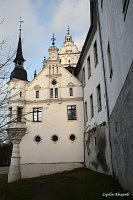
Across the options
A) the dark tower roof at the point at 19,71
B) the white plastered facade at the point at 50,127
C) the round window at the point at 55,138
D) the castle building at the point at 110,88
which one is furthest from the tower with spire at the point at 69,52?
the round window at the point at 55,138

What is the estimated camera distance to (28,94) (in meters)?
22.3

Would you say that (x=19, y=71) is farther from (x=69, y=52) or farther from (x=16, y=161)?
(x=69, y=52)

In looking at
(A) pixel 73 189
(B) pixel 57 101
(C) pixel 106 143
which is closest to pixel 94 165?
(C) pixel 106 143

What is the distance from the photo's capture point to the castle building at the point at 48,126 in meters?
19.6

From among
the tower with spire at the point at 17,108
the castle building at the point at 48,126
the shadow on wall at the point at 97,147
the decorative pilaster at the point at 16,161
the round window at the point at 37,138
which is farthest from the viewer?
the round window at the point at 37,138

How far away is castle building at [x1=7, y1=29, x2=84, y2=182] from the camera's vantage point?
19562mm

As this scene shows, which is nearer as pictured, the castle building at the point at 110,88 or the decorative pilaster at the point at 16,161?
the castle building at the point at 110,88

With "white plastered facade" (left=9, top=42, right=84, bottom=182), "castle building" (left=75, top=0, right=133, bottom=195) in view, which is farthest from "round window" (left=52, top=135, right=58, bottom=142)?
"castle building" (left=75, top=0, right=133, bottom=195)

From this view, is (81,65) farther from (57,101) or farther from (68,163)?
(68,163)

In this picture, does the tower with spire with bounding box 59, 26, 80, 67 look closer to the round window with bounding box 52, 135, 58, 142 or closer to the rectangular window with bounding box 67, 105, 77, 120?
the rectangular window with bounding box 67, 105, 77, 120

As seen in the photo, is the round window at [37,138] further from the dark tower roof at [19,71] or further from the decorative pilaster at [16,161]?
the dark tower roof at [19,71]

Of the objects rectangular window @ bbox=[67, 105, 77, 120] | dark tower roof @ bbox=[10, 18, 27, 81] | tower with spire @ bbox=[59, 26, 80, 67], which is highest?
tower with spire @ bbox=[59, 26, 80, 67]

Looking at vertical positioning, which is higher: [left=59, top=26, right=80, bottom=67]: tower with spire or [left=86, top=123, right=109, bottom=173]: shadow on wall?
[left=59, top=26, right=80, bottom=67]: tower with spire

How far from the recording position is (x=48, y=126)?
2081cm
